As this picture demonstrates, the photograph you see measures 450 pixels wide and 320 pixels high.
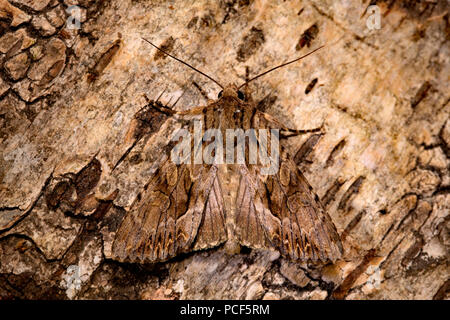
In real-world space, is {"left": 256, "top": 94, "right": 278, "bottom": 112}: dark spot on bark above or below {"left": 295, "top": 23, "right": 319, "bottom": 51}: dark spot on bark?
below

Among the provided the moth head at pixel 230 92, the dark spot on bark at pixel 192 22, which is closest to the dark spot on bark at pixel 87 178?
the moth head at pixel 230 92

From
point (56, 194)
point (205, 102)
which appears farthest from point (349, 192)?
point (56, 194)

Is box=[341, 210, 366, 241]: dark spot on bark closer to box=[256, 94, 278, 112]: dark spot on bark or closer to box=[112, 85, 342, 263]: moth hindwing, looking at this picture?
box=[112, 85, 342, 263]: moth hindwing

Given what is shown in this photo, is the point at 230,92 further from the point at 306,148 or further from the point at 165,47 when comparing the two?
the point at 306,148

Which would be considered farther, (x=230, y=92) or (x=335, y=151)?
(x=335, y=151)

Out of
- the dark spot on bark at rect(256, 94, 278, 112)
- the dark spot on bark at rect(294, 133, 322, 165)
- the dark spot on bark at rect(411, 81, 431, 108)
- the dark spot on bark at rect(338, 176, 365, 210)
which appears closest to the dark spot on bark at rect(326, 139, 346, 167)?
the dark spot on bark at rect(294, 133, 322, 165)

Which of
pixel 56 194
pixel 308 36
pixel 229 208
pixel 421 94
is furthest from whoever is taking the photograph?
pixel 421 94

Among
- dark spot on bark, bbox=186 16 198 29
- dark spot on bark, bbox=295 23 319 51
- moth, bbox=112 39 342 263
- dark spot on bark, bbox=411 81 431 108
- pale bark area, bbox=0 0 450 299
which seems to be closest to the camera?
pale bark area, bbox=0 0 450 299

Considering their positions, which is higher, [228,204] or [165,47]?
[165,47]
